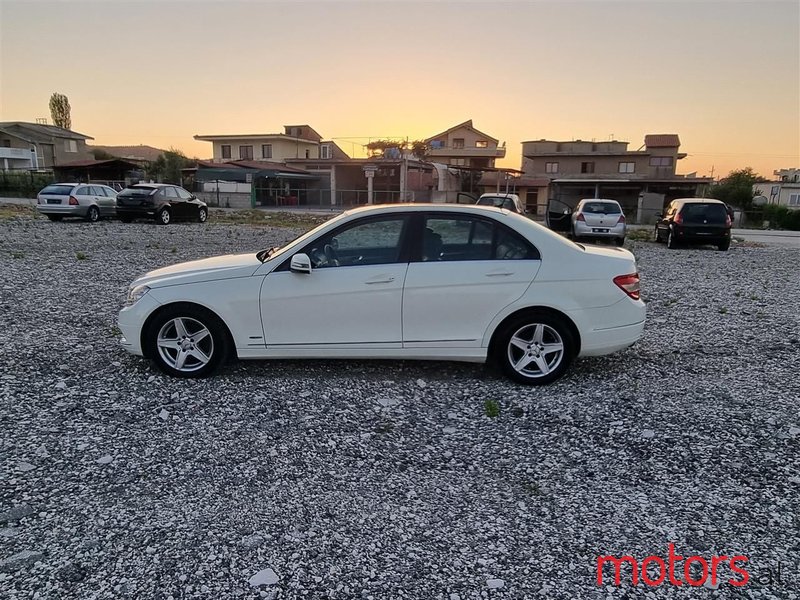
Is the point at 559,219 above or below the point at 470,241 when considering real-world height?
above

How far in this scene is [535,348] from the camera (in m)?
4.75

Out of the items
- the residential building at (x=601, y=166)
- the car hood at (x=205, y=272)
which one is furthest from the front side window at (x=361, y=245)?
the residential building at (x=601, y=166)

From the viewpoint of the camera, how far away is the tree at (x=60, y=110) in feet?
296

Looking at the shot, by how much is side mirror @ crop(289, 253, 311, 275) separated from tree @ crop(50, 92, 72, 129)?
4161 inches

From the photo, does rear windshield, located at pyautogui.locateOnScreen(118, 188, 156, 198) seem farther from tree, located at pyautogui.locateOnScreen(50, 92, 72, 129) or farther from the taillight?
tree, located at pyautogui.locateOnScreen(50, 92, 72, 129)

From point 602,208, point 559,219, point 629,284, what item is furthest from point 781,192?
point 629,284

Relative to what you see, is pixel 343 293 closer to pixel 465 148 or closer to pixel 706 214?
pixel 706 214

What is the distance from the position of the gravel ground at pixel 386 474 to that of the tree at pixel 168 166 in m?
55.5

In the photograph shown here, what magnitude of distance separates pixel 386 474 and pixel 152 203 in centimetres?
2100

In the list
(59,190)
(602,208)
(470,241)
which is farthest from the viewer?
(59,190)

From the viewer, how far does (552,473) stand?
3.46 meters

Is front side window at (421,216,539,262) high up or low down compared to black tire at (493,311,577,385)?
up

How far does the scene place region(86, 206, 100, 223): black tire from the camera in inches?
840

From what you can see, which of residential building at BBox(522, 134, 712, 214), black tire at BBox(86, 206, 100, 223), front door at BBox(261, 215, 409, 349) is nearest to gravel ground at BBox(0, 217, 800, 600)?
front door at BBox(261, 215, 409, 349)
